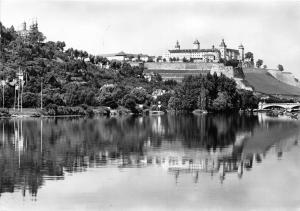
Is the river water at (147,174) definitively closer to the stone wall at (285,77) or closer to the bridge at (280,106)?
the bridge at (280,106)

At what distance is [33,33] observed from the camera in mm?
115250

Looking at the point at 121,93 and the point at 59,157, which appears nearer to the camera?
the point at 59,157

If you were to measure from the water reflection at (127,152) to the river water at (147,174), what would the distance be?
0.04 meters

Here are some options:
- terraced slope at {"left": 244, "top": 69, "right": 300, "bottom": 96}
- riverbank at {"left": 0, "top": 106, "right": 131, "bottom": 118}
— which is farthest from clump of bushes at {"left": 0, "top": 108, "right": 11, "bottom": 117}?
terraced slope at {"left": 244, "top": 69, "right": 300, "bottom": 96}

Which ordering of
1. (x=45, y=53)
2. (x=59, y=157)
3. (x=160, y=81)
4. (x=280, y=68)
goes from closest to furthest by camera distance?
(x=59, y=157), (x=45, y=53), (x=160, y=81), (x=280, y=68)

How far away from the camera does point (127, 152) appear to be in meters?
28.5

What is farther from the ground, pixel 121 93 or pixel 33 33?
pixel 33 33

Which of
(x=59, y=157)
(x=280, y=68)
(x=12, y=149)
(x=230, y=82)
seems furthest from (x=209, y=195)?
(x=280, y=68)

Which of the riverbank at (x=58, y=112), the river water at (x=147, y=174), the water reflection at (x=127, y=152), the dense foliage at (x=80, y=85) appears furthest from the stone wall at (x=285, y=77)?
the river water at (x=147, y=174)

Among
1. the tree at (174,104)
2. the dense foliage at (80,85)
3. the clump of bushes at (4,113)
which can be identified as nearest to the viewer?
the clump of bushes at (4,113)

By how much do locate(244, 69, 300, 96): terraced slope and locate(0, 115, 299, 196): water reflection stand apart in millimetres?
99181

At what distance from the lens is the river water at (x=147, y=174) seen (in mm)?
16766

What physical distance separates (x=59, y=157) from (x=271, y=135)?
19.3 m

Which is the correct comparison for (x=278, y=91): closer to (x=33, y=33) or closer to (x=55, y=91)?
(x=33, y=33)
